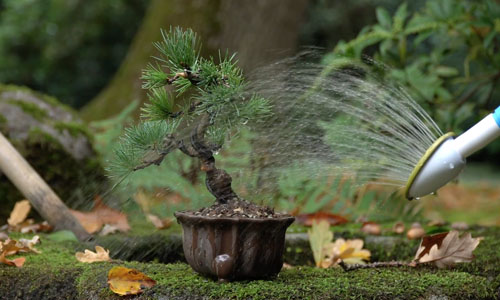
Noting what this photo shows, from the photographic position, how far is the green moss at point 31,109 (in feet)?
11.3

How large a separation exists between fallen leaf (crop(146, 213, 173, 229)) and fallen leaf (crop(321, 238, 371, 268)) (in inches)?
34.6

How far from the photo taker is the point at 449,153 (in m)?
1.73

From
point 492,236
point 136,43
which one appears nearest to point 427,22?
point 492,236

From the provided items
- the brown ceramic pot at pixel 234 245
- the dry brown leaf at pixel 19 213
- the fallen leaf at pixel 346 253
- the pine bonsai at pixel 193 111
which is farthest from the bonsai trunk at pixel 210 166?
the dry brown leaf at pixel 19 213

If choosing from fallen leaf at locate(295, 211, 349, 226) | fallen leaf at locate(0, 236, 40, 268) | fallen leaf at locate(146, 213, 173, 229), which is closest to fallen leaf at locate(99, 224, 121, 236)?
fallen leaf at locate(146, 213, 173, 229)

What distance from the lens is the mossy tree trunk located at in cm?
480

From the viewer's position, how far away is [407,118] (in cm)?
221

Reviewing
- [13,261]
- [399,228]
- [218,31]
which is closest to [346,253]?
[399,228]

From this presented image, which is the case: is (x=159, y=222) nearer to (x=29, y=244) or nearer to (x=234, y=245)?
(x=29, y=244)

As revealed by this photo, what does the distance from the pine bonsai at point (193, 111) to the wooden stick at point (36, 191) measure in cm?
95

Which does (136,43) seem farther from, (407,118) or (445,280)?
(445,280)

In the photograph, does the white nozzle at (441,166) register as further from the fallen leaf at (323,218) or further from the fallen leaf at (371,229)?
the fallen leaf at (323,218)

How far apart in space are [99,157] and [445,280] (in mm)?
2344

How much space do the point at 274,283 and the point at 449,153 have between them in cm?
63
